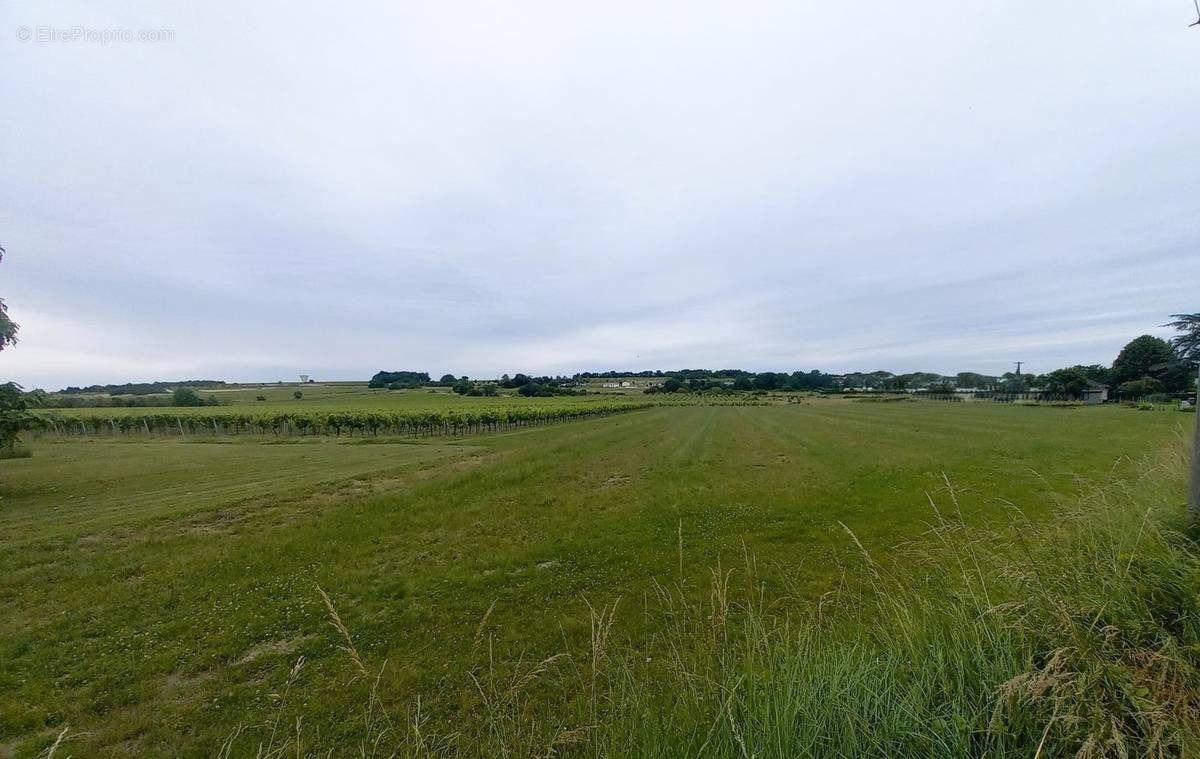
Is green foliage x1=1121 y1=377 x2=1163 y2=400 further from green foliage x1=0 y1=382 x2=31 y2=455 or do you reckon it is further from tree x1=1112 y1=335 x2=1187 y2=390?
green foliage x1=0 y1=382 x2=31 y2=455

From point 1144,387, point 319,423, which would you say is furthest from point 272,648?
point 1144,387

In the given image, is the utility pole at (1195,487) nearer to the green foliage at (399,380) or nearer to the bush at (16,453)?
the bush at (16,453)

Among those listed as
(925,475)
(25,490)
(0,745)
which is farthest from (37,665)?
(925,475)

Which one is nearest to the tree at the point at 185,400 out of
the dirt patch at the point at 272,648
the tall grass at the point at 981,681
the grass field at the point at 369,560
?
the grass field at the point at 369,560

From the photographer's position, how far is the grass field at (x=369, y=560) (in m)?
5.62

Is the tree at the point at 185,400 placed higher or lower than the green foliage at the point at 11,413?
higher

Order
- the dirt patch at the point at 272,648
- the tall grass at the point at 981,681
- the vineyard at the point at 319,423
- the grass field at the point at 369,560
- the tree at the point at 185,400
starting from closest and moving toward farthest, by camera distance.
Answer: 1. the tall grass at the point at 981,681
2. the grass field at the point at 369,560
3. the dirt patch at the point at 272,648
4. the vineyard at the point at 319,423
5. the tree at the point at 185,400

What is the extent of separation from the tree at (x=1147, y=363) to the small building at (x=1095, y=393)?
277 centimetres

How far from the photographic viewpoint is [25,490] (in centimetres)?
1777

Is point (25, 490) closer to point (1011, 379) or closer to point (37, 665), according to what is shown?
point (37, 665)

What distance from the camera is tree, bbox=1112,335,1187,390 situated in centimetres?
7844

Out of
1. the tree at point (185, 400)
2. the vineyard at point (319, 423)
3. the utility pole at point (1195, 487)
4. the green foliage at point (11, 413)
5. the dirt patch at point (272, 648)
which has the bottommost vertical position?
the dirt patch at point (272, 648)

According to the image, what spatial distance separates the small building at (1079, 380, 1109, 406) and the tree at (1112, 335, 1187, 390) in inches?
109

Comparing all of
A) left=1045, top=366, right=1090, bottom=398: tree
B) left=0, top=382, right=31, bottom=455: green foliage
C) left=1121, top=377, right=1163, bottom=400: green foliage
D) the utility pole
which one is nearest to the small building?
left=1045, top=366, right=1090, bottom=398: tree
